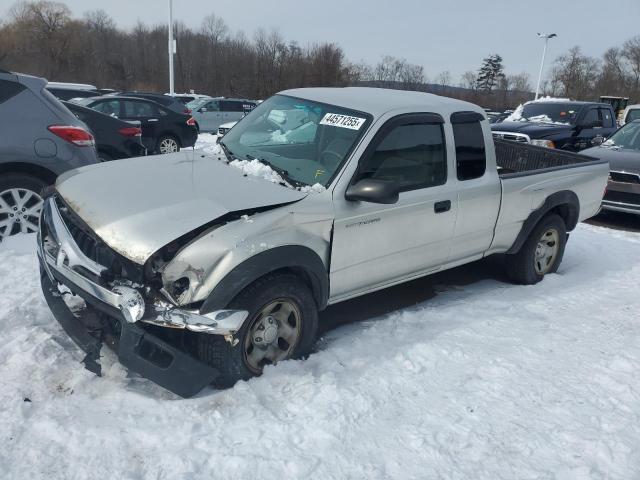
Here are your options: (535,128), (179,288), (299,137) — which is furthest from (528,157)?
(535,128)

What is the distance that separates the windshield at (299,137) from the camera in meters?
3.62

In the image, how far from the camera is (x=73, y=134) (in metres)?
5.29

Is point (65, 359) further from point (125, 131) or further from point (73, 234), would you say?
point (125, 131)

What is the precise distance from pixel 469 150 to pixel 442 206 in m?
0.64

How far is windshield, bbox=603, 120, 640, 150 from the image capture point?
9.20 meters

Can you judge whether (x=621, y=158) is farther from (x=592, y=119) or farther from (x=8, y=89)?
(x=8, y=89)

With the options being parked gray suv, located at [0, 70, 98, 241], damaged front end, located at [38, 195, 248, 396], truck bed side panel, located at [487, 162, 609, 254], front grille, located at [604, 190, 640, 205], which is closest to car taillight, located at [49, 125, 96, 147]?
parked gray suv, located at [0, 70, 98, 241]

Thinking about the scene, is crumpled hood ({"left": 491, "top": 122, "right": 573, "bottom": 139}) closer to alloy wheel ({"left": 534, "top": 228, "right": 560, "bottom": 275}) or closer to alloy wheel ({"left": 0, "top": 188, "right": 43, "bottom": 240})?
alloy wheel ({"left": 534, "top": 228, "right": 560, "bottom": 275})

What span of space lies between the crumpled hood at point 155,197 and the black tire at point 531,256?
2.88 metres

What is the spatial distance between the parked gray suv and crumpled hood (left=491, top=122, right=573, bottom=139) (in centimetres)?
951

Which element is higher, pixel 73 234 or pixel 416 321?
pixel 73 234

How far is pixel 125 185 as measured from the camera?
3.34 m

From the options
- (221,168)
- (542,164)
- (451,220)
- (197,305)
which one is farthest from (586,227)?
(197,305)

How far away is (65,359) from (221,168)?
163 centimetres
